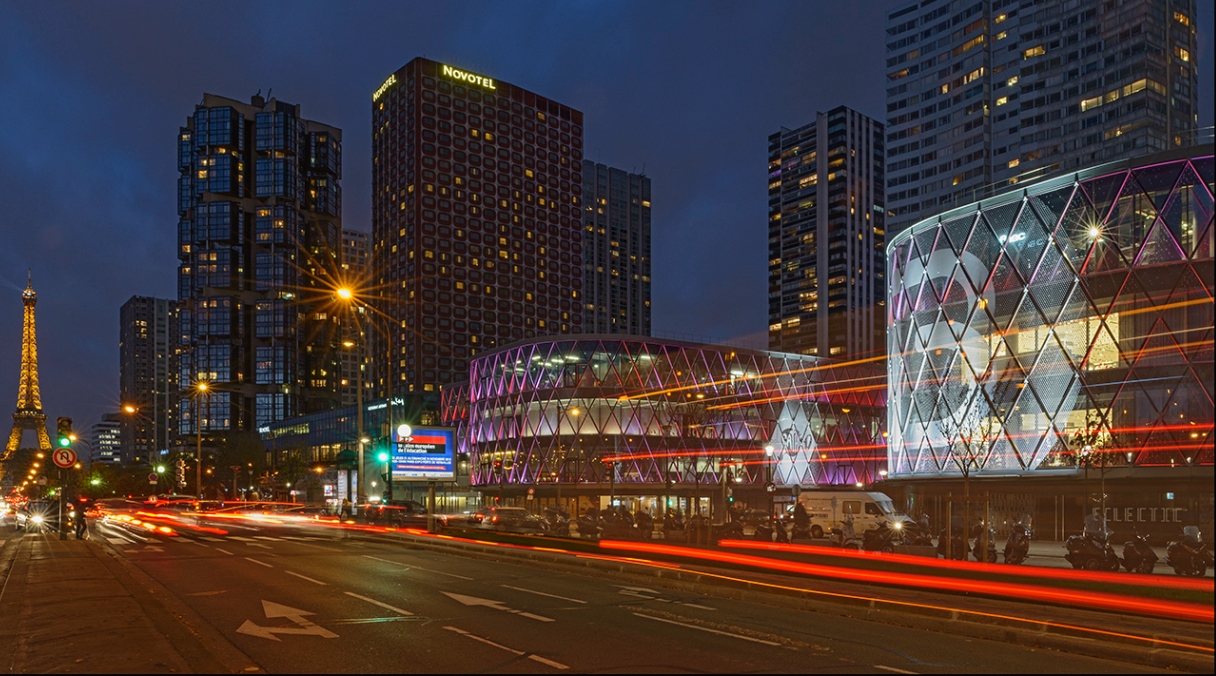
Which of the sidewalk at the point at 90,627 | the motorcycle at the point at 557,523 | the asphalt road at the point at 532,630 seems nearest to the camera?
the sidewalk at the point at 90,627

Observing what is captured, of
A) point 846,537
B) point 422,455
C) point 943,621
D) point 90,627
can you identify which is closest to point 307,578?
point 90,627

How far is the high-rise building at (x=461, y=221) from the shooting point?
180750 millimetres

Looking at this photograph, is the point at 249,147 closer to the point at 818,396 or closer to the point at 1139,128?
the point at 818,396

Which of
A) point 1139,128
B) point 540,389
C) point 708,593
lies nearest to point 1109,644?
point 708,593

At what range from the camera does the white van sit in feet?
143

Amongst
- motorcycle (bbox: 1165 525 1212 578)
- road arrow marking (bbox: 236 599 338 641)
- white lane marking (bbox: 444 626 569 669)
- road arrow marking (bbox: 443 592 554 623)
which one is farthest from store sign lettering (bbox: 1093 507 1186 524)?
road arrow marking (bbox: 236 599 338 641)

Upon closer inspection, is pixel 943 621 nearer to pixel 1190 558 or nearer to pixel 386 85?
pixel 1190 558

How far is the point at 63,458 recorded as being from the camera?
109 feet

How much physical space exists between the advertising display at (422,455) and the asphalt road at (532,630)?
61.2 feet

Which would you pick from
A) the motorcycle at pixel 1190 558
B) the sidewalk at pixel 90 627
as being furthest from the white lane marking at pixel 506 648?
the motorcycle at pixel 1190 558

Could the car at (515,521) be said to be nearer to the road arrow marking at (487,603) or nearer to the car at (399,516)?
the car at (399,516)

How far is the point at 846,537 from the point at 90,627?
3070 centimetres

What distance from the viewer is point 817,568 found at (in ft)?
74.4

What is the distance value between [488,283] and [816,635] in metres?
175
